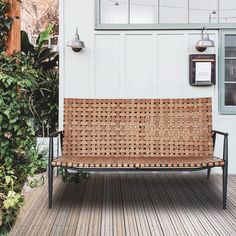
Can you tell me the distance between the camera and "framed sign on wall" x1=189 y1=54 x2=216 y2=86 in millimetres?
4332

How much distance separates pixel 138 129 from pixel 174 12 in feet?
5.39

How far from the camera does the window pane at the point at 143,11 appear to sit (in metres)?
4.44

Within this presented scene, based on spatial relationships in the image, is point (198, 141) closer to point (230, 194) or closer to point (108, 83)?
point (230, 194)

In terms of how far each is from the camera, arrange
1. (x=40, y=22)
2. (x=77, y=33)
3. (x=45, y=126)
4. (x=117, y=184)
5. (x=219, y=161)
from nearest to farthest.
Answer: (x=219, y=161) → (x=117, y=184) → (x=77, y=33) → (x=45, y=126) → (x=40, y=22)

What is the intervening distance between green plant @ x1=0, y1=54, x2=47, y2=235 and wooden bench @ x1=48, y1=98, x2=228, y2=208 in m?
1.30

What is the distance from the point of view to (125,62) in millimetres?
4426

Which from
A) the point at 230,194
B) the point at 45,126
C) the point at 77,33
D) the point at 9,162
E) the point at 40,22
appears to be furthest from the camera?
the point at 40,22

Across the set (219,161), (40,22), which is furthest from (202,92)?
(40,22)

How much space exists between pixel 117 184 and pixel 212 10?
96.3 inches

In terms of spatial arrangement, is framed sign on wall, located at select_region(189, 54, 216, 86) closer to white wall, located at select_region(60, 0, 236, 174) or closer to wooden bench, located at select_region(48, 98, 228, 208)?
white wall, located at select_region(60, 0, 236, 174)

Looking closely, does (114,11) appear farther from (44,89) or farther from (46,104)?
(46,104)

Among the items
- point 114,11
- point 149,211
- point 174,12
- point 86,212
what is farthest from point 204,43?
point 86,212

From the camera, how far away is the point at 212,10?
4.45 m

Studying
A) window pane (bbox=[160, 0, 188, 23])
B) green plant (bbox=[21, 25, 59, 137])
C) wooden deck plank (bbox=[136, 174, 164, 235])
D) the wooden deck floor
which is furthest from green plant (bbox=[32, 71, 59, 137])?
window pane (bbox=[160, 0, 188, 23])
